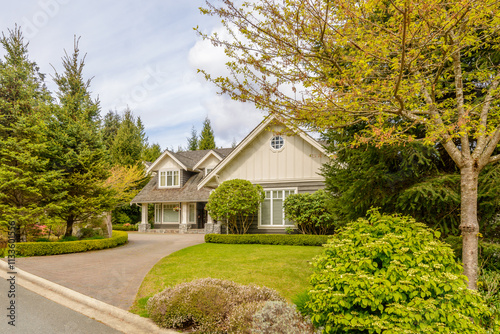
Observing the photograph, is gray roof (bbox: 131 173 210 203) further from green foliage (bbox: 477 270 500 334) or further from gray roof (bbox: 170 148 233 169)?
green foliage (bbox: 477 270 500 334)

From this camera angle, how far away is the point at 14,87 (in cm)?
1447

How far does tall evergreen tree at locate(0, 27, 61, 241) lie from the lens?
1188 cm

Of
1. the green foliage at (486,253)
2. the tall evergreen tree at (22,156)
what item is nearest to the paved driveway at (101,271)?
the tall evergreen tree at (22,156)

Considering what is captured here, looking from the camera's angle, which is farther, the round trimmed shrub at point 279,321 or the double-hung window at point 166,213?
the double-hung window at point 166,213

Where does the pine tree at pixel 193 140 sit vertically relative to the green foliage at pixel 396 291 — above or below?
above

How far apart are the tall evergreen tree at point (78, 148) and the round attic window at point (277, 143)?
8.75m

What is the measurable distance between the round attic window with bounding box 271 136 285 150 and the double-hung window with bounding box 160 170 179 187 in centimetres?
1215

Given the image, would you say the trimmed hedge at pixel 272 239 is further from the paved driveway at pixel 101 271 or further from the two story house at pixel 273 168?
the paved driveway at pixel 101 271

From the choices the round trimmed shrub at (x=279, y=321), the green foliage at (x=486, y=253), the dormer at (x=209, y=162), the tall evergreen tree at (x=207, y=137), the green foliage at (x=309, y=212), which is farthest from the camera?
the tall evergreen tree at (x=207, y=137)

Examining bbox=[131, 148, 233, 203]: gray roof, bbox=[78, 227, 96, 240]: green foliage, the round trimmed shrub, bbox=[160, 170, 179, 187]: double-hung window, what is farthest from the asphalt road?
bbox=[160, 170, 179, 187]: double-hung window

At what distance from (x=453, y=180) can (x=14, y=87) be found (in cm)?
1816

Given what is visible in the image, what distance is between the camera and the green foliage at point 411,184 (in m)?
5.86

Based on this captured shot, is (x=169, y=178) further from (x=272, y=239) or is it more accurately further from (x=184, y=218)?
(x=272, y=239)

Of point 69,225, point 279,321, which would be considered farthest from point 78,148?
point 279,321
